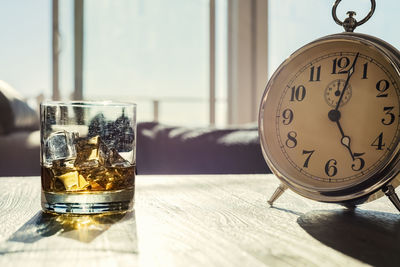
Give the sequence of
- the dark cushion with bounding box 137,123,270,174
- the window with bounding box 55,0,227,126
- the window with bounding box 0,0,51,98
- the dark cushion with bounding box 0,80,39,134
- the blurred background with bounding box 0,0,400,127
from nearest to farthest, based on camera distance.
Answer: the dark cushion with bounding box 137,123,270,174, the dark cushion with bounding box 0,80,39,134, the blurred background with bounding box 0,0,400,127, the window with bounding box 55,0,227,126, the window with bounding box 0,0,51,98

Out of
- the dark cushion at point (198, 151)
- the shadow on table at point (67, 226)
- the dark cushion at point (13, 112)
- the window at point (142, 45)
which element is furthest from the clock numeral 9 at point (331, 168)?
the window at point (142, 45)

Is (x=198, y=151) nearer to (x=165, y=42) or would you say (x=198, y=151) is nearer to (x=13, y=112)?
(x=13, y=112)

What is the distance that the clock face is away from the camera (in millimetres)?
652

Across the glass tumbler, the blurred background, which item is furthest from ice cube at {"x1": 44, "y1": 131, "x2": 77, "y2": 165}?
the blurred background

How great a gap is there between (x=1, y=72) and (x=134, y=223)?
16.3ft

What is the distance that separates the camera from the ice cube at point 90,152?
63cm

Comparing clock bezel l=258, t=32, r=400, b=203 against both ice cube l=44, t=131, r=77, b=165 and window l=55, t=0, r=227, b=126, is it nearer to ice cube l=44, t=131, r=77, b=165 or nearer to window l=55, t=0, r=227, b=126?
ice cube l=44, t=131, r=77, b=165

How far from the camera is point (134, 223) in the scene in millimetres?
581

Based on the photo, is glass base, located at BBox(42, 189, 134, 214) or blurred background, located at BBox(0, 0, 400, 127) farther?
blurred background, located at BBox(0, 0, 400, 127)

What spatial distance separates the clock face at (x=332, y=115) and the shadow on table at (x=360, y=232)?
49mm

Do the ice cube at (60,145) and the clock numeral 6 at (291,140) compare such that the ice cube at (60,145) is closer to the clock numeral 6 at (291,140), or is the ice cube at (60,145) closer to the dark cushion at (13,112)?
the clock numeral 6 at (291,140)

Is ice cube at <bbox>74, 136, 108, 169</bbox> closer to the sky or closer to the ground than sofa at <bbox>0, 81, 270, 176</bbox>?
closer to the sky

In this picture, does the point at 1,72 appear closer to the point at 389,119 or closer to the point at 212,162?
the point at 212,162

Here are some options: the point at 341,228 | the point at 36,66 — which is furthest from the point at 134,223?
the point at 36,66
